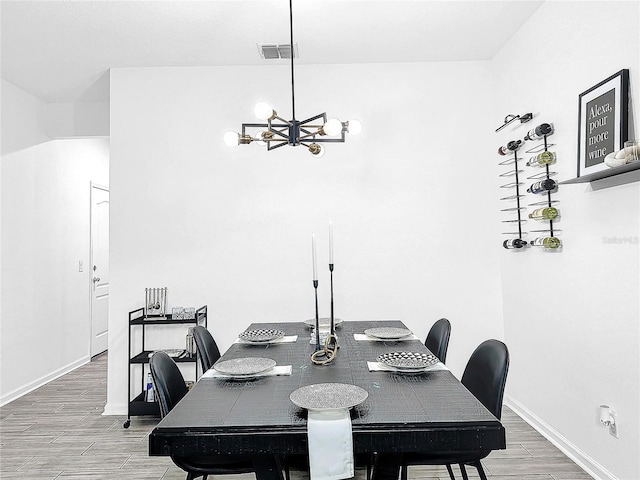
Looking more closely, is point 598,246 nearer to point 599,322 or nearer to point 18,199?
point 599,322

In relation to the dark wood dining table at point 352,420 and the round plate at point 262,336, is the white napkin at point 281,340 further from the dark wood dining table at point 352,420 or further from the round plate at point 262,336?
the dark wood dining table at point 352,420

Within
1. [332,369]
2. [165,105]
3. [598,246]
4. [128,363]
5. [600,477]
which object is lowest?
[600,477]

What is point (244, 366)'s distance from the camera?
187 centimetres

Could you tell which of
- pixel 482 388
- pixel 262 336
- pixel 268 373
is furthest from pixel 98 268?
pixel 482 388

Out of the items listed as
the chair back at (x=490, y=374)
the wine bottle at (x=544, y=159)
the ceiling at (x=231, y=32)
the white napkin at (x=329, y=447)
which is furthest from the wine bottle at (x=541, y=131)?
the white napkin at (x=329, y=447)

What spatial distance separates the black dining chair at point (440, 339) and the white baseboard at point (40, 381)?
3568 mm

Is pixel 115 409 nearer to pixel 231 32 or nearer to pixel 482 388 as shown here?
pixel 482 388

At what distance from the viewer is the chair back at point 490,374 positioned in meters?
1.84

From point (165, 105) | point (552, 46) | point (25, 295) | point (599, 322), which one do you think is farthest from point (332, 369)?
point (25, 295)

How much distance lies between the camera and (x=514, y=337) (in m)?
3.36

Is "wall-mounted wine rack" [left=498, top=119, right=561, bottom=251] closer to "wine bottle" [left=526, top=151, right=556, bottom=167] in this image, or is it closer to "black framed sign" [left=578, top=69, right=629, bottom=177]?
"wine bottle" [left=526, top=151, right=556, bottom=167]

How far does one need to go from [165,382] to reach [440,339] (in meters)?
1.50

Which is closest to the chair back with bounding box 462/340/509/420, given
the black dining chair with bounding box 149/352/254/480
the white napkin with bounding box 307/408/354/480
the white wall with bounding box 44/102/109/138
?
the white napkin with bounding box 307/408/354/480

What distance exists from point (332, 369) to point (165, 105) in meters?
2.77
